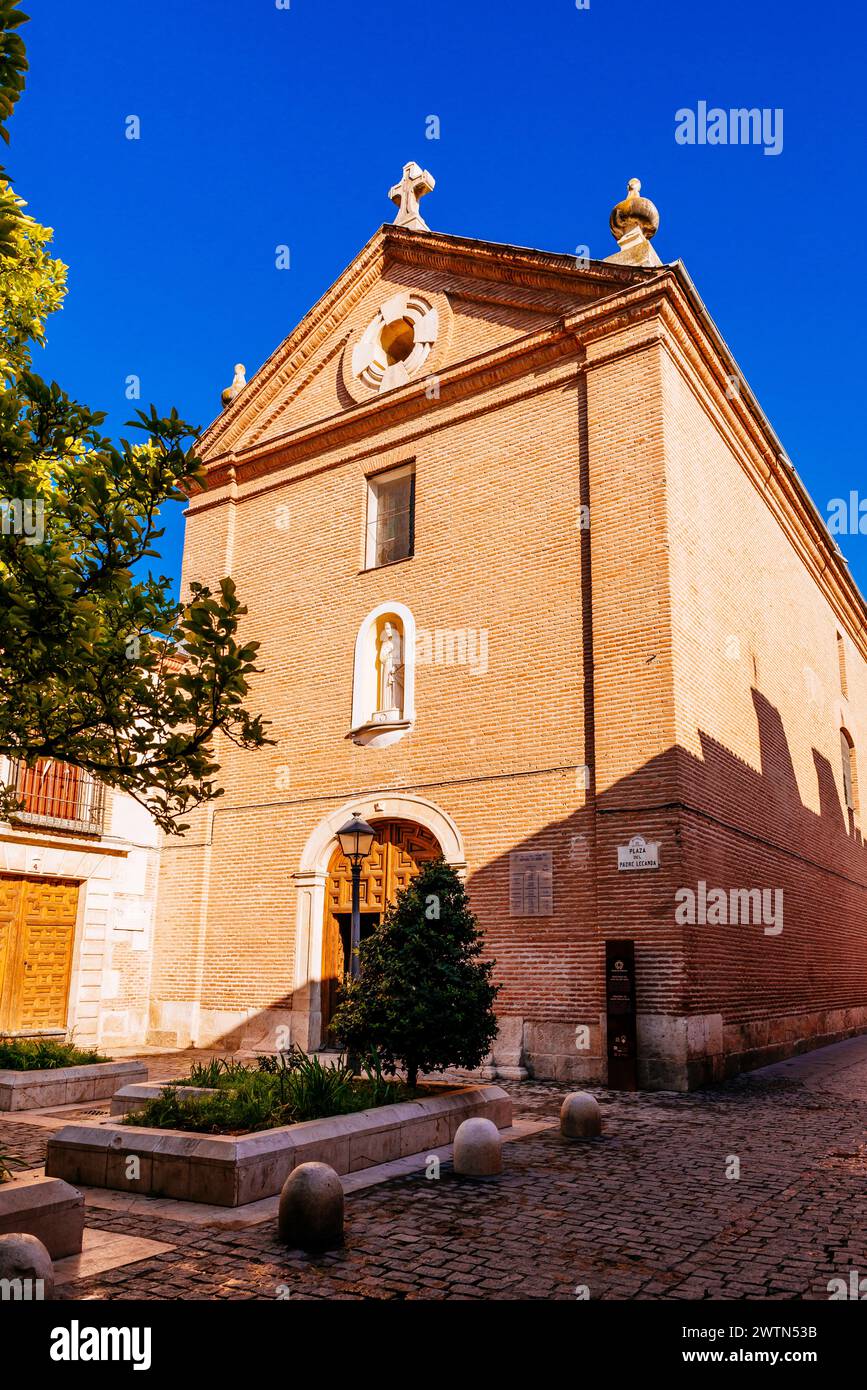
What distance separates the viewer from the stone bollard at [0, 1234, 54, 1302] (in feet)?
13.4

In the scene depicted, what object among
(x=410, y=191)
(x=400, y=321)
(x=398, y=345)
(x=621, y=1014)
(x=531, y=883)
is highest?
(x=410, y=191)

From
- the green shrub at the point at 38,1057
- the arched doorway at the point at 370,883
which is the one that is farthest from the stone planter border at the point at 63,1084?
the arched doorway at the point at 370,883

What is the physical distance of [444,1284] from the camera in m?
4.85

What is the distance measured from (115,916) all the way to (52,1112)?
7.32 meters

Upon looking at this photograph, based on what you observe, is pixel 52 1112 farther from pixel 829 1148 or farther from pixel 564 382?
pixel 564 382

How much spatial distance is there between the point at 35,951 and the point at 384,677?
7.10 m

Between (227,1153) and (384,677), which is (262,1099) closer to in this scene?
(227,1153)

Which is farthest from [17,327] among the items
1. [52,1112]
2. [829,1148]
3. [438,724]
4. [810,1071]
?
[810,1071]

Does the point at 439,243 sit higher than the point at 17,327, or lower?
higher

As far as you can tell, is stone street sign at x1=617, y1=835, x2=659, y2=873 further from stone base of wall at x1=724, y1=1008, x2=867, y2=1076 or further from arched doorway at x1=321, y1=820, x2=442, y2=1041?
arched doorway at x1=321, y1=820, x2=442, y2=1041

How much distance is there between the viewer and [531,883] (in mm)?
13641

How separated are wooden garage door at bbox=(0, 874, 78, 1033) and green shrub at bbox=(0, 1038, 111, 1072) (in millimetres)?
4310

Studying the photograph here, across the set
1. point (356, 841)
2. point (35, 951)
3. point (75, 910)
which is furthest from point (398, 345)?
point (35, 951)

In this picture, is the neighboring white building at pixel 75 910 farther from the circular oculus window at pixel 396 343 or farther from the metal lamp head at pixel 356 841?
the circular oculus window at pixel 396 343
